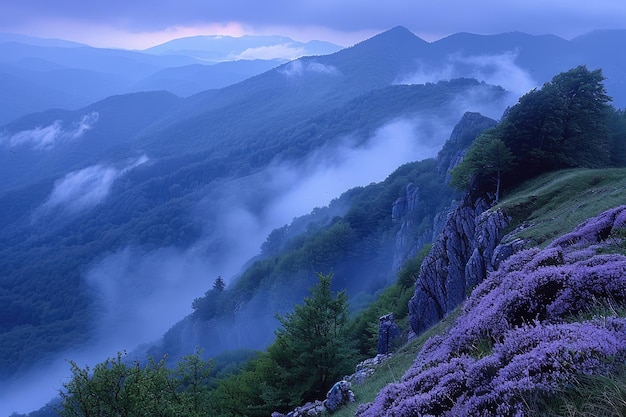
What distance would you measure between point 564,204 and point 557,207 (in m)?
0.46

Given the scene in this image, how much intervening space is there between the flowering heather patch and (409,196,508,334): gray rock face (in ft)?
58.6

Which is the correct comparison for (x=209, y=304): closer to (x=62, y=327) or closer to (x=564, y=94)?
(x=62, y=327)

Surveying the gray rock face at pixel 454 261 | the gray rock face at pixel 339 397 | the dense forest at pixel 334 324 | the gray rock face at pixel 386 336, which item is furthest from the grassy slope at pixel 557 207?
the gray rock face at pixel 386 336

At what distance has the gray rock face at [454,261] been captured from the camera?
97.2 ft

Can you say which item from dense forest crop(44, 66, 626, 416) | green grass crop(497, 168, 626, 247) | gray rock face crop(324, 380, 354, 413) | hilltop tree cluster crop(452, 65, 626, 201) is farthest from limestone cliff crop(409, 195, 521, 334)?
gray rock face crop(324, 380, 354, 413)

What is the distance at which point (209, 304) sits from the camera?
468ft

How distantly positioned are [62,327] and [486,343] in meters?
233

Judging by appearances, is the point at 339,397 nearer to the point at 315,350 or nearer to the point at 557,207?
the point at 315,350

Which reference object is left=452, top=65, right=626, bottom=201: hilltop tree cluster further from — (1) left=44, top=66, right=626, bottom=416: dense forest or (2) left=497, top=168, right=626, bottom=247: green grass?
(2) left=497, top=168, right=626, bottom=247: green grass

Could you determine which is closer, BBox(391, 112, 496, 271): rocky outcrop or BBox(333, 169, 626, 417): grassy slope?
BBox(333, 169, 626, 417): grassy slope

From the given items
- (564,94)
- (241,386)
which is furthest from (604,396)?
(564,94)

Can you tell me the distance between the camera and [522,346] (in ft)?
22.0

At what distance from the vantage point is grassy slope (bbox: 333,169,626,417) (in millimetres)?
21438

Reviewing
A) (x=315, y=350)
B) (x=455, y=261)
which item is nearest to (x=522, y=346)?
(x=315, y=350)
